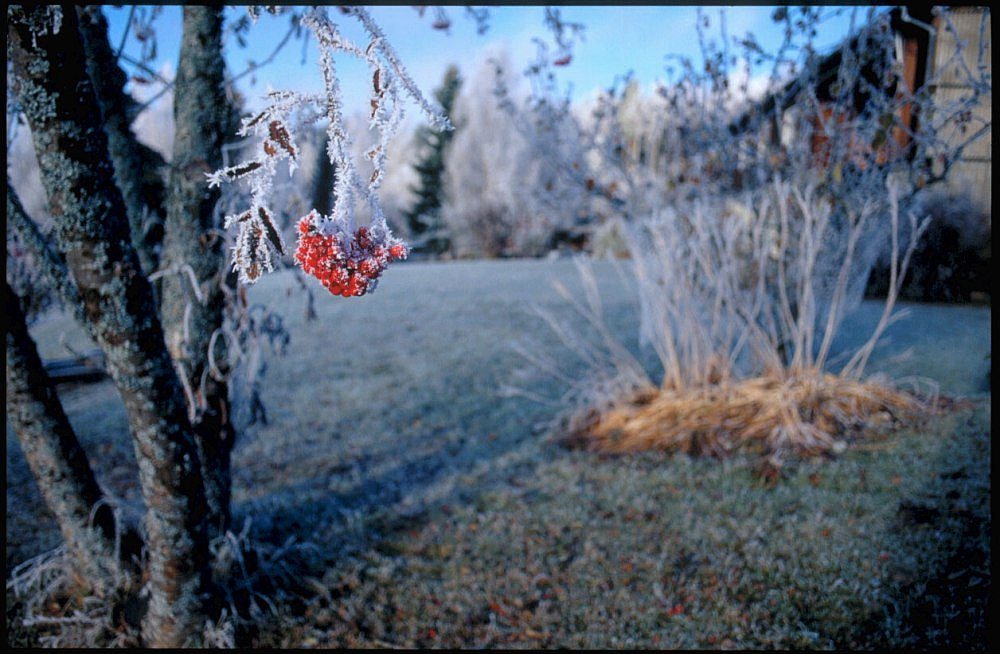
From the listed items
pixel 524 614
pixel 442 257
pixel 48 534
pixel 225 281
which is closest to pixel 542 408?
pixel 524 614

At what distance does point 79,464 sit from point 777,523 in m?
2.64

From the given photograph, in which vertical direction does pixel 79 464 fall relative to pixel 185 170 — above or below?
below

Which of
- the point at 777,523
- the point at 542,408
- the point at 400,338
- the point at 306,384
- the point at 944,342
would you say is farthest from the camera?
the point at 400,338

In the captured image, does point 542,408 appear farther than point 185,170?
Yes

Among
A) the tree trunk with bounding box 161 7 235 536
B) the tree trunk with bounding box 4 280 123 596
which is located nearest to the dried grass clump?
the tree trunk with bounding box 161 7 235 536

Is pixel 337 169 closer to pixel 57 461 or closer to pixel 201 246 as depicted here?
pixel 201 246

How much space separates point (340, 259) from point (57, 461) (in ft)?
5.97

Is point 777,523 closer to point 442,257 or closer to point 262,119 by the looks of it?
point 262,119

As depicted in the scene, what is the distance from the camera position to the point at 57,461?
201 centimetres

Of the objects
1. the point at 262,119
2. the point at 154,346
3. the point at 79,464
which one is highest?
the point at 262,119

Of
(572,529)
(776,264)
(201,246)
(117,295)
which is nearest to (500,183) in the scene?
(776,264)

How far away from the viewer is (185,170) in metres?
2.04

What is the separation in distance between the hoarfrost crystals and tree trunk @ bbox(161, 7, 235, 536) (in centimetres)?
132

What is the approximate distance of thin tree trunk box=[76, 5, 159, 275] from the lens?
213cm
